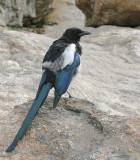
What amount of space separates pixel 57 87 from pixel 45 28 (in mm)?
8474

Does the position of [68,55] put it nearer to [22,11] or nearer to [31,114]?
[31,114]

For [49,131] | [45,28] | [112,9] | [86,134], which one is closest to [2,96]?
[49,131]

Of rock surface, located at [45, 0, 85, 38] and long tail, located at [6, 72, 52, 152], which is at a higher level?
long tail, located at [6, 72, 52, 152]

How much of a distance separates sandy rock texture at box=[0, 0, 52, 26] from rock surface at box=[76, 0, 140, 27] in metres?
2.05

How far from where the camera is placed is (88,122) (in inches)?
118

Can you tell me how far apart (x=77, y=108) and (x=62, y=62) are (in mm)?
609

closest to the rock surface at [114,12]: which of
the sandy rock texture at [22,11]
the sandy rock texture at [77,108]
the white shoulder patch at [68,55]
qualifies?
the sandy rock texture at [22,11]

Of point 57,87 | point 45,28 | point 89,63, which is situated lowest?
point 45,28

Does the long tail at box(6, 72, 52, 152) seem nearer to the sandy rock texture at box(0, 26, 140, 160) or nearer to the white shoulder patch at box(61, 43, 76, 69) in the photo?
the sandy rock texture at box(0, 26, 140, 160)

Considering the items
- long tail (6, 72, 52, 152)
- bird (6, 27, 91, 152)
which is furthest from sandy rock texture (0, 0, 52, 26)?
long tail (6, 72, 52, 152)

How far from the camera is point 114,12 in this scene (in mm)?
8570

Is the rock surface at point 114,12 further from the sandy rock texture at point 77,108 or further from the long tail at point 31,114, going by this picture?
the long tail at point 31,114

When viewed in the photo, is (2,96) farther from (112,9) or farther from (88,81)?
(112,9)

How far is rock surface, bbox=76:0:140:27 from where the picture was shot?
8336 mm
